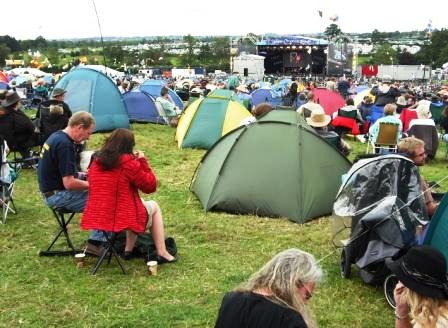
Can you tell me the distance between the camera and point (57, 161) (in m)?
5.04

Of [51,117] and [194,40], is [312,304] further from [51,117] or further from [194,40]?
[194,40]

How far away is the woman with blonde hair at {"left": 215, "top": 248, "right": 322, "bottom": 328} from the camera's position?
2.27 metres

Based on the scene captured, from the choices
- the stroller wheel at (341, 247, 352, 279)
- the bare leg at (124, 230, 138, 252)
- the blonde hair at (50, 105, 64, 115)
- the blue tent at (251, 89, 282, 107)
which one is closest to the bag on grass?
the bare leg at (124, 230, 138, 252)

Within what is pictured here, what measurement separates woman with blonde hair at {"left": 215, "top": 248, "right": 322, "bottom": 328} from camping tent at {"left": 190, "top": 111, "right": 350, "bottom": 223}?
410cm

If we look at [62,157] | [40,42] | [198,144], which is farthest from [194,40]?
[62,157]

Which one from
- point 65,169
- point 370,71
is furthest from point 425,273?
point 370,71

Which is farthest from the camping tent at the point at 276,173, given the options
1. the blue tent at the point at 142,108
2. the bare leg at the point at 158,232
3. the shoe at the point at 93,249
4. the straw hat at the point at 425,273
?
the blue tent at the point at 142,108

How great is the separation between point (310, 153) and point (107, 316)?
3.58m

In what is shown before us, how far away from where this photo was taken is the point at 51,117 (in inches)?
366

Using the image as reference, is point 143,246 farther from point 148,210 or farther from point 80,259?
point 80,259

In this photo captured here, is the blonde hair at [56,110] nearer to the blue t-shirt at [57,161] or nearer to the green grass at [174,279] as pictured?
the green grass at [174,279]

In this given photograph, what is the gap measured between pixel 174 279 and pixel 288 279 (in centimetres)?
267

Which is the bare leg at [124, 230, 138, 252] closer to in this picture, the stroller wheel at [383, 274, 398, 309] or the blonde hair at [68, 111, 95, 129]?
the blonde hair at [68, 111, 95, 129]

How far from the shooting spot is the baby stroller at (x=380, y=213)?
428cm
